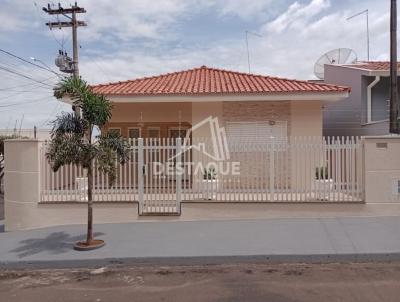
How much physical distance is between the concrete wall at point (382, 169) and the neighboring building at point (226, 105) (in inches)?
119

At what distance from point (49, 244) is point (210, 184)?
383 cm

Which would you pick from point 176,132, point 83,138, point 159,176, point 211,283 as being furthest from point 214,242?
point 176,132

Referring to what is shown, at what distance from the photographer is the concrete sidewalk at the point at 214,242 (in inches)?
309

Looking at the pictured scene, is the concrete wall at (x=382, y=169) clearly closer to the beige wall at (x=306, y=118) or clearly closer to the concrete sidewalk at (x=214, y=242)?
the concrete sidewalk at (x=214, y=242)

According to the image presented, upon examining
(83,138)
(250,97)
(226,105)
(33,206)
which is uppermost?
(250,97)

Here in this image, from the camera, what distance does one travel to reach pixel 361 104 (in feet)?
55.1

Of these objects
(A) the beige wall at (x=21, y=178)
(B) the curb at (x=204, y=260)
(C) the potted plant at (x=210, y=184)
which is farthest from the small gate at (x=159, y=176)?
(B) the curb at (x=204, y=260)

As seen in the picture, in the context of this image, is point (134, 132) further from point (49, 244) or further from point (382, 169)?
point (382, 169)

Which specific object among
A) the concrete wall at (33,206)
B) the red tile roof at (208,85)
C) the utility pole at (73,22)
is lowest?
the concrete wall at (33,206)

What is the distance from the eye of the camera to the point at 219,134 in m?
13.7

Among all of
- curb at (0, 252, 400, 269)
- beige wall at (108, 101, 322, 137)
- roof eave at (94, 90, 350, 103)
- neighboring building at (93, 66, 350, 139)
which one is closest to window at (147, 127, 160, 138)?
neighboring building at (93, 66, 350, 139)

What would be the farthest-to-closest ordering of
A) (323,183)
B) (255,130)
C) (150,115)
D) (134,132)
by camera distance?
(134,132) < (150,115) < (255,130) < (323,183)

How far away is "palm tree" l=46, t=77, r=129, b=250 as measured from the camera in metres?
8.32

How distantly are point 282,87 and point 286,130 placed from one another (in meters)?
1.28
